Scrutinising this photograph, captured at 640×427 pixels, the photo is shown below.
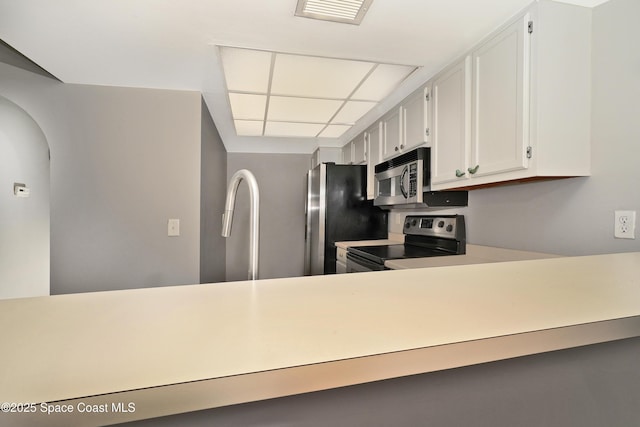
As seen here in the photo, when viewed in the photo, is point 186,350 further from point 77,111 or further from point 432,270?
point 77,111

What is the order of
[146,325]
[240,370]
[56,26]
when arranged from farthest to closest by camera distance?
[56,26]
[146,325]
[240,370]

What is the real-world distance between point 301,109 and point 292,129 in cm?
69

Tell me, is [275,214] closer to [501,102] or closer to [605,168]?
[501,102]

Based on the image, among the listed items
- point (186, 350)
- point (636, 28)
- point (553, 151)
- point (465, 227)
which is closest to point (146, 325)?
point (186, 350)

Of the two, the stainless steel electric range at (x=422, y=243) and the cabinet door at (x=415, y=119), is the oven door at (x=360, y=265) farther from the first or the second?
the cabinet door at (x=415, y=119)

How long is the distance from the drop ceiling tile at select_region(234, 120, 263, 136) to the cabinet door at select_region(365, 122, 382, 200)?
121cm

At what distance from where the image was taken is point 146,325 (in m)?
0.43

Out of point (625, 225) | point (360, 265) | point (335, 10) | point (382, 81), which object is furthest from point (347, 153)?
point (625, 225)

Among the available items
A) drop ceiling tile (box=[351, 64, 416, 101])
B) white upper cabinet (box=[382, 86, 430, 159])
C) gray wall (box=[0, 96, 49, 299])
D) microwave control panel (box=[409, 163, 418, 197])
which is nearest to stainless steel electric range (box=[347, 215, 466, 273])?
microwave control panel (box=[409, 163, 418, 197])

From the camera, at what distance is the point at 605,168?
1313mm

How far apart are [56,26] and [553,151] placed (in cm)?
248

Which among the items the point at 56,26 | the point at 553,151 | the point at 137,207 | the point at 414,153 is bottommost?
the point at 137,207

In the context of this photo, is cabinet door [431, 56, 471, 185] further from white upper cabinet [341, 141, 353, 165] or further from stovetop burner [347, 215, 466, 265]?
white upper cabinet [341, 141, 353, 165]

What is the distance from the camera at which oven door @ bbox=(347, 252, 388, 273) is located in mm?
2022
